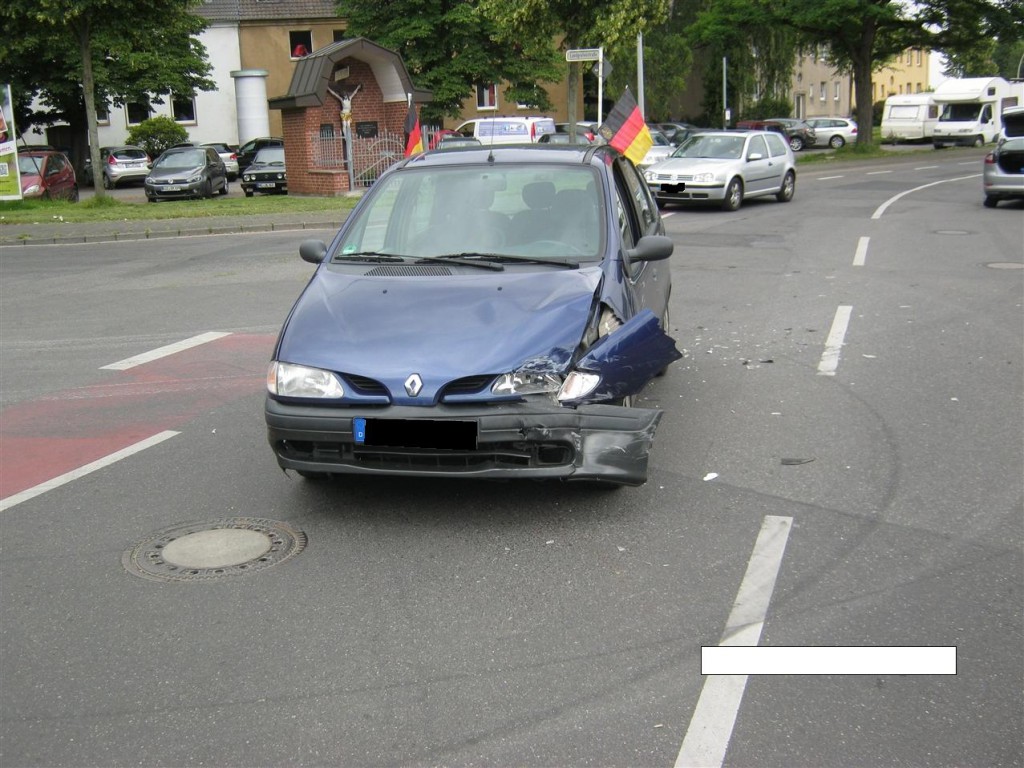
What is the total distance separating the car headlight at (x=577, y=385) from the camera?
17.7 feet

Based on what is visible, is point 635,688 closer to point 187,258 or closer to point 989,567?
point 989,567

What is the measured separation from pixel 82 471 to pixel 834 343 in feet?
20.5

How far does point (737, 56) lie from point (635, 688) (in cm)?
6221

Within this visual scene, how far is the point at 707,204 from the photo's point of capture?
25.3 meters

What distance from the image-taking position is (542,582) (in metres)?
4.86

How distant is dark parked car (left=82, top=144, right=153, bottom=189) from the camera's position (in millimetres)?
41375

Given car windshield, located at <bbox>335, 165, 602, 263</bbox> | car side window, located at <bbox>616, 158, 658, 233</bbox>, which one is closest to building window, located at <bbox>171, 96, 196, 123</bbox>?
car side window, located at <bbox>616, 158, 658, 233</bbox>

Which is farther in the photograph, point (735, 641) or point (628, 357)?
point (628, 357)

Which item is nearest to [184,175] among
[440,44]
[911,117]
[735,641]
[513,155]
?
[440,44]

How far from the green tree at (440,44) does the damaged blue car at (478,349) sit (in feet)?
124

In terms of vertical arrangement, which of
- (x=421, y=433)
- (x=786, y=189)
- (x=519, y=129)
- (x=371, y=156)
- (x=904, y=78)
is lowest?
(x=421, y=433)

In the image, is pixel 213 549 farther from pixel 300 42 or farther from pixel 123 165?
pixel 300 42

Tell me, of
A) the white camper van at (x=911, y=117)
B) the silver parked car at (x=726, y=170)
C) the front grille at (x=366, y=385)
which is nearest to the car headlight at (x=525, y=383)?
the front grille at (x=366, y=385)

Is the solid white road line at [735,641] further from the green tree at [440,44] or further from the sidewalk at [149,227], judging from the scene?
the green tree at [440,44]
